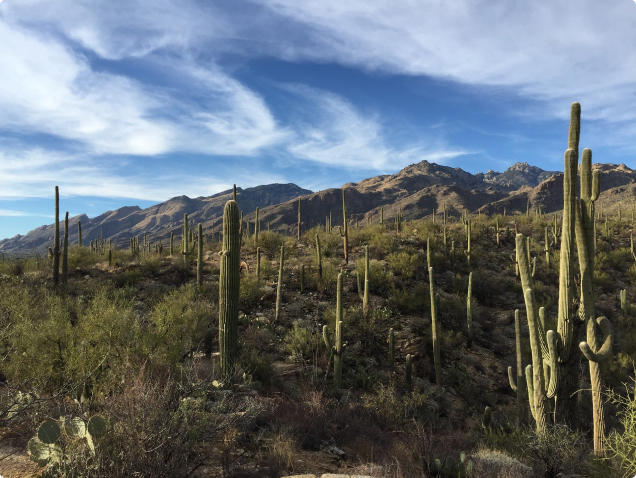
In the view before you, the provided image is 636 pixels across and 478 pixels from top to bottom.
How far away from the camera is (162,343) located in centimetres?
742

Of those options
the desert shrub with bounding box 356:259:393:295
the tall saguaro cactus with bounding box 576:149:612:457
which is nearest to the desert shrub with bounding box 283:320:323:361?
the desert shrub with bounding box 356:259:393:295

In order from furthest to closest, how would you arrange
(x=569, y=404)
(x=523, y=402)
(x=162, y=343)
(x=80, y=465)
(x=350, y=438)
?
1. (x=523, y=402)
2. (x=162, y=343)
3. (x=350, y=438)
4. (x=569, y=404)
5. (x=80, y=465)

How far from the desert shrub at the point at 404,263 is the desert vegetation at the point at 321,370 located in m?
0.08

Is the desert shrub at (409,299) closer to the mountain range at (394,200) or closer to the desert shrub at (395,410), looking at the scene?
the desert shrub at (395,410)

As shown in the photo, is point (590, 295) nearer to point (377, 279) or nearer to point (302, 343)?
point (302, 343)

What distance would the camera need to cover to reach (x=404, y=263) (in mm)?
16156

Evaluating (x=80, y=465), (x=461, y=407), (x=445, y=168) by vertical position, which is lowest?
(x=461, y=407)

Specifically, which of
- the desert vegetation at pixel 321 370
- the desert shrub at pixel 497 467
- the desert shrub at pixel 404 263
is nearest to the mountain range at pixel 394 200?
the desert shrub at pixel 404 263

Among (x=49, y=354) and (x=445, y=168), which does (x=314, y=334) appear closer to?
(x=49, y=354)

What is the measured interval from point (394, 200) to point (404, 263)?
293ft

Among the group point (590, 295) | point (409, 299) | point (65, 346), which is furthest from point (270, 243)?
point (590, 295)

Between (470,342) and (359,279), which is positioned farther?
(359,279)

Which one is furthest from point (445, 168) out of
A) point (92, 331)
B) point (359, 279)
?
point (92, 331)

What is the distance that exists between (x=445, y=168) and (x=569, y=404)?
488ft
